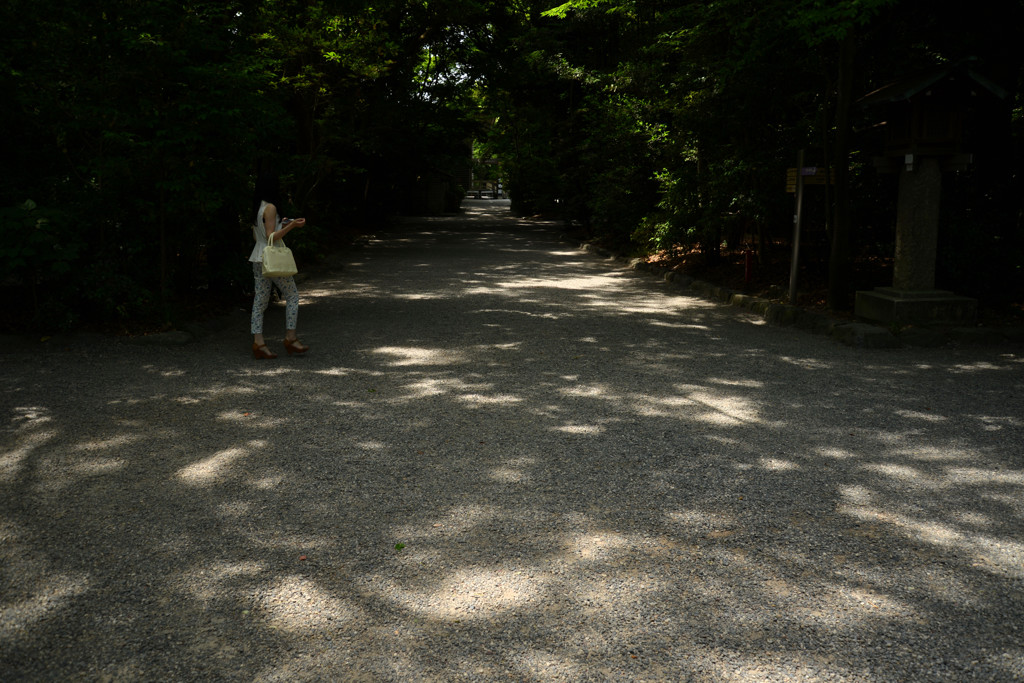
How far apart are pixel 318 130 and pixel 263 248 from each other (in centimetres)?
1183

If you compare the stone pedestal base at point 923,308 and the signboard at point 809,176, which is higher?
the signboard at point 809,176

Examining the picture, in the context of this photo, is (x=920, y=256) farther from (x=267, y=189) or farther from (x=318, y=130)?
(x=318, y=130)

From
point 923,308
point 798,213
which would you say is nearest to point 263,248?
point 798,213

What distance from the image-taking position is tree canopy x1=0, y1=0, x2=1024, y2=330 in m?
7.93

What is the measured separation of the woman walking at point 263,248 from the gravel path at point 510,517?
33 cm

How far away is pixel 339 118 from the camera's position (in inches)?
695

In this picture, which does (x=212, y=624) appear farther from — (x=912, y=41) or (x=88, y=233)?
(x=912, y=41)

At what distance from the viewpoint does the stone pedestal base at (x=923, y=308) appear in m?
8.71

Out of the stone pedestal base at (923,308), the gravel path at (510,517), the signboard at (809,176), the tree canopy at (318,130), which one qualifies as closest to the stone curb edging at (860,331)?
the stone pedestal base at (923,308)

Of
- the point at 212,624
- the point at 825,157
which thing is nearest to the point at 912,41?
the point at 825,157

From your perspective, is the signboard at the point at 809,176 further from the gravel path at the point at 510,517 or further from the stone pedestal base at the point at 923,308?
the gravel path at the point at 510,517

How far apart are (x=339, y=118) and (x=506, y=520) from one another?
610 inches

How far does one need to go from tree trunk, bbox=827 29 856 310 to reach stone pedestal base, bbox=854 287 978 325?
84 centimetres

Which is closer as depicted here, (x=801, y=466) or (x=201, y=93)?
(x=801, y=466)
